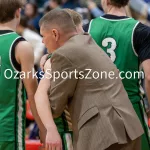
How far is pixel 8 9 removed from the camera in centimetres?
443

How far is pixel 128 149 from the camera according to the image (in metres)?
3.81

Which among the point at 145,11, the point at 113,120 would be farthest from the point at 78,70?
the point at 145,11

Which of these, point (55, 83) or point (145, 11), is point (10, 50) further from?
point (145, 11)

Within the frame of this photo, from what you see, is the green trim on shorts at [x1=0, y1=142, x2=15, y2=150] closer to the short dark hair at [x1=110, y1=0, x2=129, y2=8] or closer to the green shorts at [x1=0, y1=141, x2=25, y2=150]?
the green shorts at [x1=0, y1=141, x2=25, y2=150]

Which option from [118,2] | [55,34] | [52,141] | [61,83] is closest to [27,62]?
[55,34]

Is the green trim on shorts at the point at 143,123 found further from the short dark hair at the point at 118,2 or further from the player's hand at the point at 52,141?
the player's hand at the point at 52,141

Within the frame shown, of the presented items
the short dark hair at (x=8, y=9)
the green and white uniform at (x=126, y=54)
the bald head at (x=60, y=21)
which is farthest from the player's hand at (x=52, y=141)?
the green and white uniform at (x=126, y=54)

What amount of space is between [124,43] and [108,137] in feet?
4.28

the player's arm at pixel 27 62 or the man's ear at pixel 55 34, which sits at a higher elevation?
the man's ear at pixel 55 34

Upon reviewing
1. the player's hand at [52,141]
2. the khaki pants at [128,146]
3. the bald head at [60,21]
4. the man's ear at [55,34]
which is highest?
the bald head at [60,21]

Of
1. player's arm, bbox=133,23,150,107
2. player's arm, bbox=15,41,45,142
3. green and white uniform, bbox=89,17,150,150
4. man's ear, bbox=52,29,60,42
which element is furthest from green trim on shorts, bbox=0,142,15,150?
player's arm, bbox=133,23,150,107

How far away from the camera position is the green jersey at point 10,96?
170 inches

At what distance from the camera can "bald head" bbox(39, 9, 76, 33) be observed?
156 inches

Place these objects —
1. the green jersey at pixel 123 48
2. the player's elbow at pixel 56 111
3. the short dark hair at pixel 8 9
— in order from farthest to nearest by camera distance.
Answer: the green jersey at pixel 123 48 < the short dark hair at pixel 8 9 < the player's elbow at pixel 56 111
